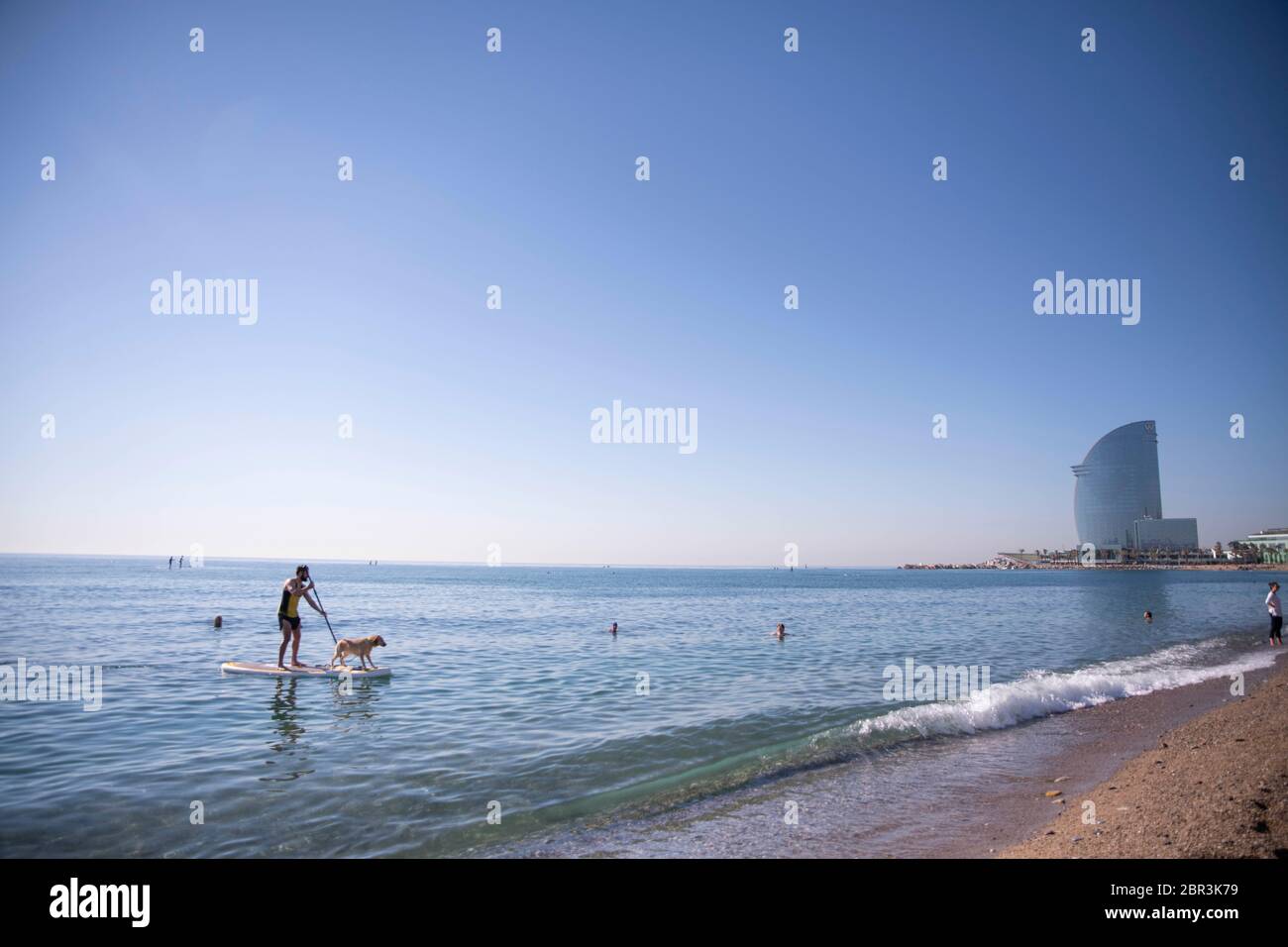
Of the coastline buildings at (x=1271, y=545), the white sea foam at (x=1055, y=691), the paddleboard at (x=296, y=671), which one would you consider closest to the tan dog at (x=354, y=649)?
the paddleboard at (x=296, y=671)

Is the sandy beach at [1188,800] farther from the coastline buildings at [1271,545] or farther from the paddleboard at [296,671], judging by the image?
the coastline buildings at [1271,545]

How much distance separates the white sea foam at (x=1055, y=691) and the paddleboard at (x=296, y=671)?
46.0ft

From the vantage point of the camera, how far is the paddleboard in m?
17.7

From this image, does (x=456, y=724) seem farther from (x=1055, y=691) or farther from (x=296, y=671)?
(x=1055, y=691)

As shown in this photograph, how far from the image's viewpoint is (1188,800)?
294 inches

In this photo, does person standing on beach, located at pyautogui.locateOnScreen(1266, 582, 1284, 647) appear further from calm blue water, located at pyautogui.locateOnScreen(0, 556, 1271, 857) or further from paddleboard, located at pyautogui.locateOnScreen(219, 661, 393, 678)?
paddleboard, located at pyautogui.locateOnScreen(219, 661, 393, 678)

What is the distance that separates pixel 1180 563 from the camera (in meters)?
194

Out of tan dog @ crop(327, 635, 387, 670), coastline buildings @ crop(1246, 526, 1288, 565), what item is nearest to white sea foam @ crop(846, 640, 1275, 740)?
tan dog @ crop(327, 635, 387, 670)

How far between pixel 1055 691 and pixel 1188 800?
35.8 ft

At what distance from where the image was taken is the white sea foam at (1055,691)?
13750 mm

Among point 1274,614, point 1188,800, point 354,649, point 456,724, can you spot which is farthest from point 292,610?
point 1274,614

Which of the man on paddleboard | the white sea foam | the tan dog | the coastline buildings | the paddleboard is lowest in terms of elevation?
the coastline buildings

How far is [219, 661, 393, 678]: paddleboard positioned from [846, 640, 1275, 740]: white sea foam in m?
14.0
